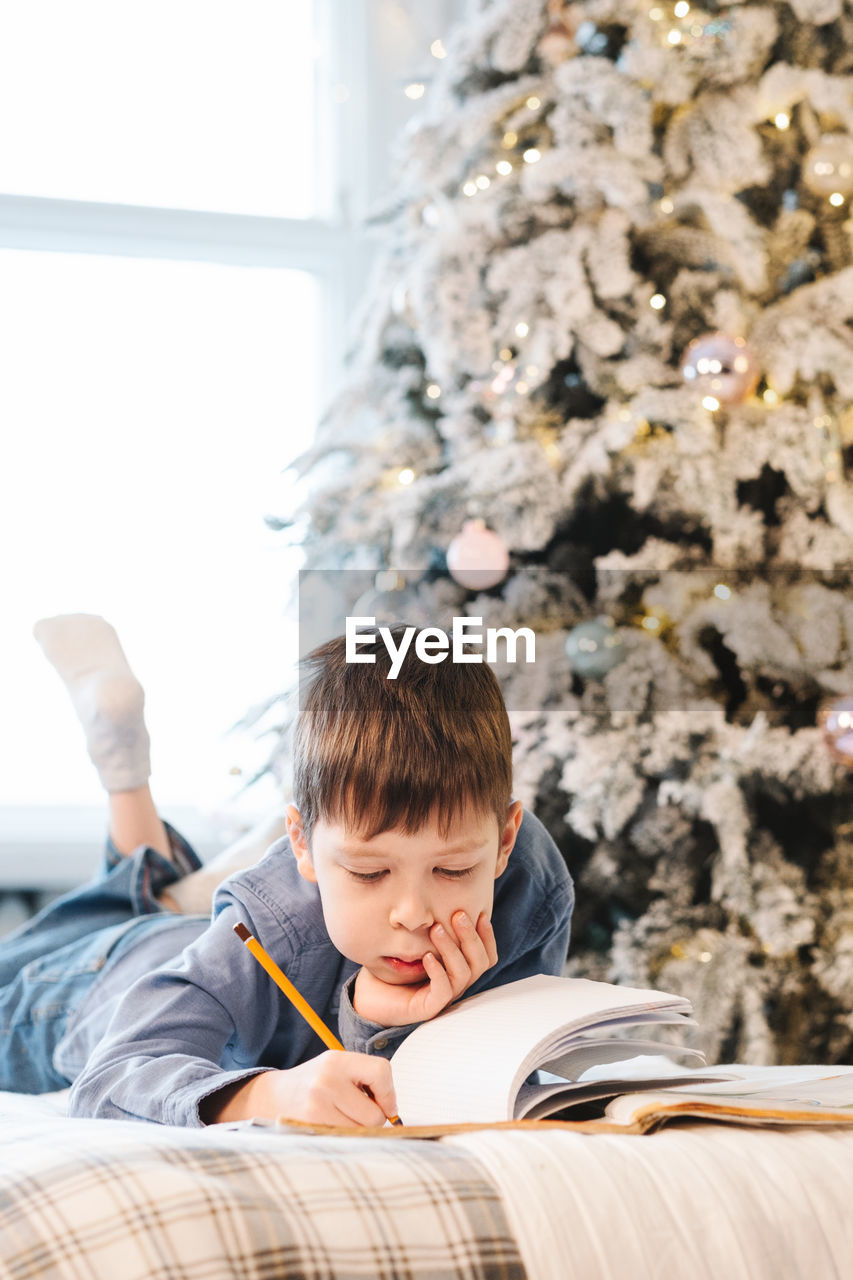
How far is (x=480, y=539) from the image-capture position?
1627mm

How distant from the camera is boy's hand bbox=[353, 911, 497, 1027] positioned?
0.78 m

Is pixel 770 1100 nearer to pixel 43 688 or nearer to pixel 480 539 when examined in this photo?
pixel 480 539

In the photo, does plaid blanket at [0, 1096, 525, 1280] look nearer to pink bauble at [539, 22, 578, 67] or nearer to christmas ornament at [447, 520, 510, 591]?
christmas ornament at [447, 520, 510, 591]

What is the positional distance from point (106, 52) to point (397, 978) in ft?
7.56

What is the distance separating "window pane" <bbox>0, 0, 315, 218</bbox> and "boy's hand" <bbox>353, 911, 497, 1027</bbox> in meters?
2.09

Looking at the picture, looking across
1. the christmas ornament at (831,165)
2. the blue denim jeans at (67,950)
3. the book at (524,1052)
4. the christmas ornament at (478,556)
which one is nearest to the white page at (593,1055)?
the book at (524,1052)

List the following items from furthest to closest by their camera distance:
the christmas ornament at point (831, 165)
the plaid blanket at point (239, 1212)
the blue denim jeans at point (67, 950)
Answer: the christmas ornament at point (831, 165)
the blue denim jeans at point (67, 950)
the plaid blanket at point (239, 1212)

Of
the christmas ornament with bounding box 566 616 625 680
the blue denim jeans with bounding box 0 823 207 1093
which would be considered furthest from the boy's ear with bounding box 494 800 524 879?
the christmas ornament with bounding box 566 616 625 680

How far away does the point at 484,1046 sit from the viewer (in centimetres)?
71

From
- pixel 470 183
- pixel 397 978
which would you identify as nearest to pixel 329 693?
pixel 397 978

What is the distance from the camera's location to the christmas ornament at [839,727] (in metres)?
1.49

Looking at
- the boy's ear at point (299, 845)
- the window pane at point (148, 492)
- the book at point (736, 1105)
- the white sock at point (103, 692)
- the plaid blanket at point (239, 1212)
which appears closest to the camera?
the plaid blanket at point (239, 1212)

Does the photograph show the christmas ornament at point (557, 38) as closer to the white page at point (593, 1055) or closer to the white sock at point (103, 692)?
the white sock at point (103, 692)

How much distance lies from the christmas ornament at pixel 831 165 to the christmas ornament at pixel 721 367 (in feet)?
0.93
